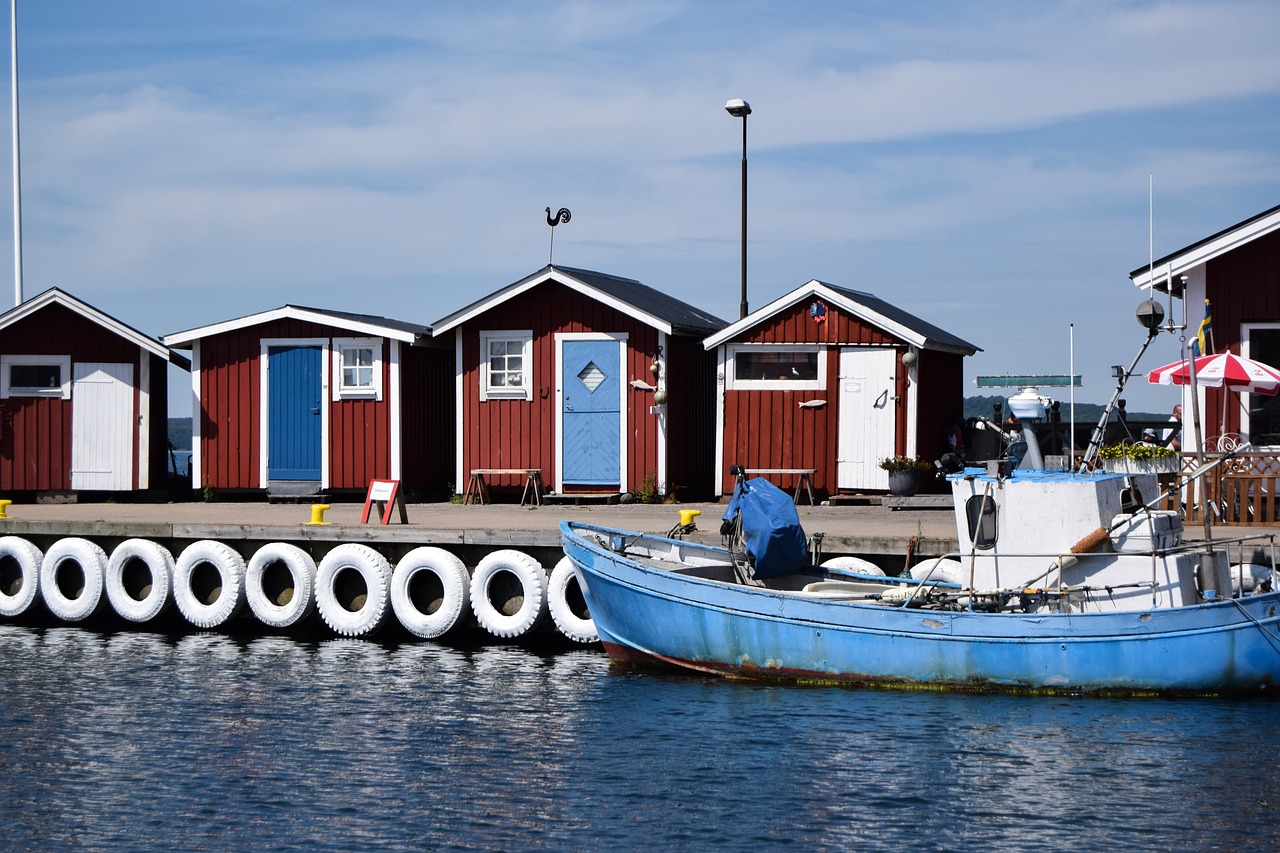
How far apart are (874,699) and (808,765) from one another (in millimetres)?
2225

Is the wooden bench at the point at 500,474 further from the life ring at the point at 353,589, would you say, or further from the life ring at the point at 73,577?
the life ring at the point at 73,577

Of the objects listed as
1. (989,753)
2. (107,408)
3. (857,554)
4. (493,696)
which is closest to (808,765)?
(989,753)

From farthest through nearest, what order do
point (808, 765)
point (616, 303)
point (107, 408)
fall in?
point (107, 408)
point (616, 303)
point (808, 765)

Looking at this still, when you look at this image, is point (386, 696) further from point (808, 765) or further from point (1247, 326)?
point (1247, 326)

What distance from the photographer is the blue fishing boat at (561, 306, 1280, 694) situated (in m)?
12.6

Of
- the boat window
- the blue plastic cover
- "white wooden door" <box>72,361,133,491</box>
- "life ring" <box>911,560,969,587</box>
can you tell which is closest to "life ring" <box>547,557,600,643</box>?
the blue plastic cover

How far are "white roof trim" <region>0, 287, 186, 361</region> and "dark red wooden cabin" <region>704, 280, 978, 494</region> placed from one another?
843 cm

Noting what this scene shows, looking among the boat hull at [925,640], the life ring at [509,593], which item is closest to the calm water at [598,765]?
the boat hull at [925,640]

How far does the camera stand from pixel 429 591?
16828mm

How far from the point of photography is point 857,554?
50.5 feet

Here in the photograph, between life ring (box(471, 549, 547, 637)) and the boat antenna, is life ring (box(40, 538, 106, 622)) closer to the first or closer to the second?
life ring (box(471, 549, 547, 637))

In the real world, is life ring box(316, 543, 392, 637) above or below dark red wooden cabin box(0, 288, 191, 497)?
below

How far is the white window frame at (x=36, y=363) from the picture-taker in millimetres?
23625

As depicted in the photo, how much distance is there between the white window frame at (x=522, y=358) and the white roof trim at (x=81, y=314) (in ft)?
15.9
